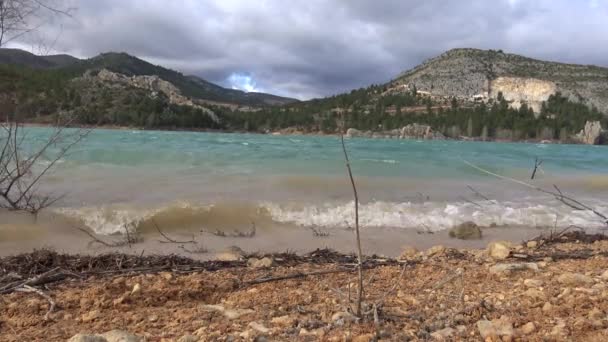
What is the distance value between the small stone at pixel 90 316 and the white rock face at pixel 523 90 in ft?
482

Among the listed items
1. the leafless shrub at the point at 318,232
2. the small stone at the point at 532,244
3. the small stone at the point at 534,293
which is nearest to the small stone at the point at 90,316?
the small stone at the point at 534,293

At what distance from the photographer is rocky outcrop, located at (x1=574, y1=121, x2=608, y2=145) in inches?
4301

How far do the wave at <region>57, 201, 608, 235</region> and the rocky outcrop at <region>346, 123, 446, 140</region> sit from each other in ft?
331

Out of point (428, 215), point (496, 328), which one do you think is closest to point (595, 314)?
point (496, 328)

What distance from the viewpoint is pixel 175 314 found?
318 cm

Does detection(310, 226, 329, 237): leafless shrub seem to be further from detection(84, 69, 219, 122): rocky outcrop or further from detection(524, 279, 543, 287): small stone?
detection(84, 69, 219, 122): rocky outcrop

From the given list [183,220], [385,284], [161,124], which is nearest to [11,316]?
[385,284]

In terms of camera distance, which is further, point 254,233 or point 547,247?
point 254,233

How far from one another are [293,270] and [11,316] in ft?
7.73

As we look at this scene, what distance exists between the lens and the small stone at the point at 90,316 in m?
3.12

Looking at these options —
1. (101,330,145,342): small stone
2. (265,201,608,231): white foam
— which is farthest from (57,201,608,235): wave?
(101,330,145,342): small stone

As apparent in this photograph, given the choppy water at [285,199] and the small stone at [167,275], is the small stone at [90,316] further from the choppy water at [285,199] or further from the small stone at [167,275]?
the choppy water at [285,199]

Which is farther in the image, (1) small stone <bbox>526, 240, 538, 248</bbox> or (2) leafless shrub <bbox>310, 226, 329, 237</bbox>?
(2) leafless shrub <bbox>310, 226, 329, 237</bbox>

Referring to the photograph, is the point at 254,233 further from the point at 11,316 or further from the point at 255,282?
the point at 11,316
